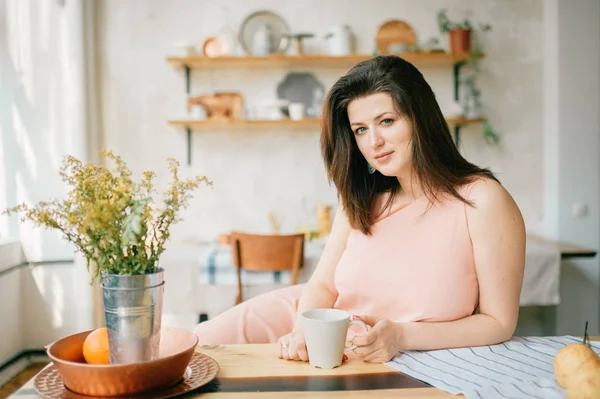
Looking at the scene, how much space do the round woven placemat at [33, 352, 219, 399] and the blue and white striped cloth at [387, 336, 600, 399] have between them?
0.32 metres

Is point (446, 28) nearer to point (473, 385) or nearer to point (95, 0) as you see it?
point (95, 0)

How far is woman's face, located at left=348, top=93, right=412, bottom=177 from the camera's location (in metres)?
1.23

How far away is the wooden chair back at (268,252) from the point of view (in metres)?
2.58

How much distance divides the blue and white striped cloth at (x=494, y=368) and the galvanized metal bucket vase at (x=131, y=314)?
1.39 feet

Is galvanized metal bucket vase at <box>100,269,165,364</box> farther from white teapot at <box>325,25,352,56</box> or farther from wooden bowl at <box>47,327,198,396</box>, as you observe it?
white teapot at <box>325,25,352,56</box>

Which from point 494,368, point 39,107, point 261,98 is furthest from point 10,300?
point 494,368

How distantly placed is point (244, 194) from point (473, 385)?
2.80 metres

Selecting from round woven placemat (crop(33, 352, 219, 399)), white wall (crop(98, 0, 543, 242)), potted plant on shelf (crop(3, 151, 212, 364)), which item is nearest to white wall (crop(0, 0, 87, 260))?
white wall (crop(98, 0, 543, 242))

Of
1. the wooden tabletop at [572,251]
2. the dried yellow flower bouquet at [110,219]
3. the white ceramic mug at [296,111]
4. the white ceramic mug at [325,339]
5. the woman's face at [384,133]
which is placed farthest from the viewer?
the white ceramic mug at [296,111]

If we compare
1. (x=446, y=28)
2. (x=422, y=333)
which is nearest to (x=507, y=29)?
(x=446, y=28)

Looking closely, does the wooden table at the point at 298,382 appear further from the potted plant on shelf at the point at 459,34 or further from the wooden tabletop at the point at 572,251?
the potted plant on shelf at the point at 459,34

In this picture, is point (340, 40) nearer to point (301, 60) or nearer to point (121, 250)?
point (301, 60)

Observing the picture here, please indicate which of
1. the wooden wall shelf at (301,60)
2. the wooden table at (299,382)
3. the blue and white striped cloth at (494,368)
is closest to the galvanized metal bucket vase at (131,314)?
the wooden table at (299,382)

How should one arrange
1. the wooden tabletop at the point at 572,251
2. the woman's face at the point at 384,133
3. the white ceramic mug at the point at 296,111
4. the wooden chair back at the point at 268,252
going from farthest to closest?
the white ceramic mug at the point at 296,111 → the wooden tabletop at the point at 572,251 → the wooden chair back at the point at 268,252 → the woman's face at the point at 384,133
